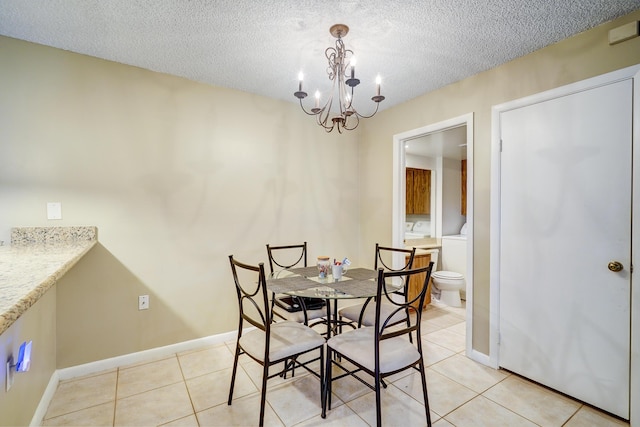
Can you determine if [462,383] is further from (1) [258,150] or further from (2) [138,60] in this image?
(2) [138,60]

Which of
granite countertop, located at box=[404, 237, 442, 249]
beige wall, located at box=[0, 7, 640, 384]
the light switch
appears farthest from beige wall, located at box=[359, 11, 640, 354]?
the light switch

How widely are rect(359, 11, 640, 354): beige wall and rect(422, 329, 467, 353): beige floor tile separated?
26 centimetres

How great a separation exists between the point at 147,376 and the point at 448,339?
2613 millimetres

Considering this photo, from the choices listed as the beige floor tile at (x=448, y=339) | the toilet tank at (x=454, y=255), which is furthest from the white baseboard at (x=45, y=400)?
the toilet tank at (x=454, y=255)

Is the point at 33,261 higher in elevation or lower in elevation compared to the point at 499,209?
lower

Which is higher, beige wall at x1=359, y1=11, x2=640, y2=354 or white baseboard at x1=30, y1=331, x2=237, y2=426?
beige wall at x1=359, y1=11, x2=640, y2=354

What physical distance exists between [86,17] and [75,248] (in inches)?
55.8

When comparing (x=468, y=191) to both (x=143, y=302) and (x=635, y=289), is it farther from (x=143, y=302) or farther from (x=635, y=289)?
(x=143, y=302)

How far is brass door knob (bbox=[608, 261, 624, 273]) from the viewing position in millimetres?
1790

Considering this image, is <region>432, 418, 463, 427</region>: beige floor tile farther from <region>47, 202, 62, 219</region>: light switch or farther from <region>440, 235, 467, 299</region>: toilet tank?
<region>47, 202, 62, 219</region>: light switch

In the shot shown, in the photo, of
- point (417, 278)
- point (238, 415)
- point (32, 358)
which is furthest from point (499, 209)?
point (32, 358)

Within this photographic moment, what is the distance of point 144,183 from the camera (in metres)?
2.45

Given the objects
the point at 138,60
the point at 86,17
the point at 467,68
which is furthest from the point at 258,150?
the point at 467,68

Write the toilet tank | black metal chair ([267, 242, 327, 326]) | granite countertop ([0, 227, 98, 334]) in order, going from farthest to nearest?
the toilet tank → black metal chair ([267, 242, 327, 326]) → granite countertop ([0, 227, 98, 334])
